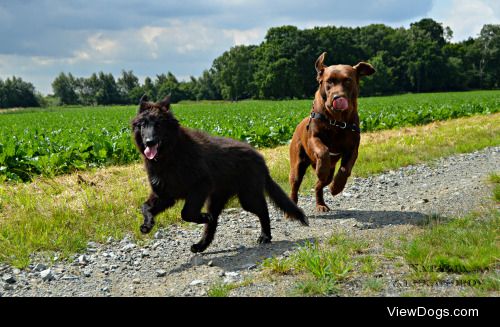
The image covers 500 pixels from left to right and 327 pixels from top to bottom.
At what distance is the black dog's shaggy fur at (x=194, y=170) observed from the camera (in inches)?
219

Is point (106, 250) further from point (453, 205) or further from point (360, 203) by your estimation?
point (453, 205)

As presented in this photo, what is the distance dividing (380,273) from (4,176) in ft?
30.6

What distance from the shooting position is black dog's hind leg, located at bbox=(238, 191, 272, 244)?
20.7 feet

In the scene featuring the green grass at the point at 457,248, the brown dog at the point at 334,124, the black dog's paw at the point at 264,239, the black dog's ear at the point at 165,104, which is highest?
the black dog's ear at the point at 165,104

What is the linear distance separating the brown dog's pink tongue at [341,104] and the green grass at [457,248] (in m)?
1.99

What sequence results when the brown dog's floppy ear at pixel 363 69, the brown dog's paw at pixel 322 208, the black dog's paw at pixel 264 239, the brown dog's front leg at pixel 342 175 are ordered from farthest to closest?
the brown dog's paw at pixel 322 208, the brown dog's floppy ear at pixel 363 69, the brown dog's front leg at pixel 342 175, the black dog's paw at pixel 264 239

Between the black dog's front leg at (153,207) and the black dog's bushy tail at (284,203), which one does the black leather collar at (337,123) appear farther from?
the black dog's front leg at (153,207)

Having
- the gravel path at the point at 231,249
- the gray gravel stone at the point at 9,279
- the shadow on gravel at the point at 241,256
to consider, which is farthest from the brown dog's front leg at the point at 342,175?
the gray gravel stone at the point at 9,279

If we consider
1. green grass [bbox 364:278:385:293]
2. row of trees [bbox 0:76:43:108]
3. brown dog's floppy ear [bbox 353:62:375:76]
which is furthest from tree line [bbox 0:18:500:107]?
green grass [bbox 364:278:385:293]

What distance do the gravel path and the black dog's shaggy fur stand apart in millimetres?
450

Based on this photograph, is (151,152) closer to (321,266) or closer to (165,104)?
(165,104)

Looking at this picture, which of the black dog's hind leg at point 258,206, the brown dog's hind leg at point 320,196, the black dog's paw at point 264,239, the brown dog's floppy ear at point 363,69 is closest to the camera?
the black dog's hind leg at point 258,206

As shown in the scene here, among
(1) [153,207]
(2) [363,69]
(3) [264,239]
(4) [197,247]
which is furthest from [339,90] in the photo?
(1) [153,207]

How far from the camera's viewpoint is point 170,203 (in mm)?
5824
